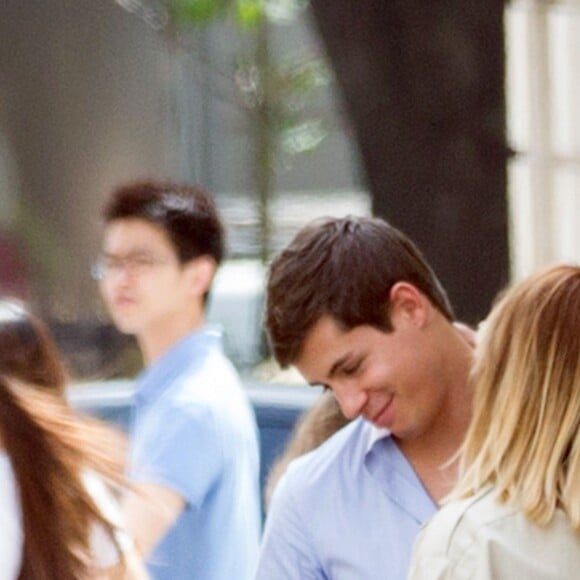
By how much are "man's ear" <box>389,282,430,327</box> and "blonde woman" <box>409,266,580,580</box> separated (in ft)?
1.82

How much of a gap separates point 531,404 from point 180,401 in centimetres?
159

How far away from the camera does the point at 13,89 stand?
12.3 m

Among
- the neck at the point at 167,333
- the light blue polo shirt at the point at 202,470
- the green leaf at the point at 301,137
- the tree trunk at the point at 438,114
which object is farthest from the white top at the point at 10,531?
the green leaf at the point at 301,137

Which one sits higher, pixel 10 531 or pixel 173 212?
pixel 173 212

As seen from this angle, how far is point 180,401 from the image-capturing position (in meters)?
4.61

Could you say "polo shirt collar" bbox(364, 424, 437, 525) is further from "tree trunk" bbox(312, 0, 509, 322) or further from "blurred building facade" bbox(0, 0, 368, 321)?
"blurred building facade" bbox(0, 0, 368, 321)

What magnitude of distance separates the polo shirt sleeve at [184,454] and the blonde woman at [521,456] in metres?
1.35

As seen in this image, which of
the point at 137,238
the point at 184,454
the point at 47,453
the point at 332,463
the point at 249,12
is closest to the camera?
the point at 47,453

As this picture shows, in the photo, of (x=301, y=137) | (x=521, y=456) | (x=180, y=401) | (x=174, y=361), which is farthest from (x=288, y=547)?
(x=301, y=137)

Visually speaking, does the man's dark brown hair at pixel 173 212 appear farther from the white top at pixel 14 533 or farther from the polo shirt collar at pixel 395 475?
the white top at pixel 14 533

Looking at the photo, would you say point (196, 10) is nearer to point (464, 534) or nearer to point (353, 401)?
point (353, 401)

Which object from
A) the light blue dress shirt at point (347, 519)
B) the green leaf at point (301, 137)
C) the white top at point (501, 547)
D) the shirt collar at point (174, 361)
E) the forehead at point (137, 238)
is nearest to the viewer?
the white top at point (501, 547)

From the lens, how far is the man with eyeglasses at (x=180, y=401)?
178 inches

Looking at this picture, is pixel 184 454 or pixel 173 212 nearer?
pixel 184 454
